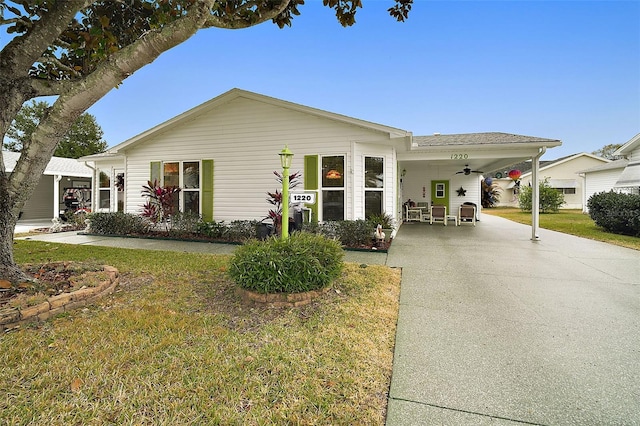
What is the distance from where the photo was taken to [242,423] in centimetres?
176

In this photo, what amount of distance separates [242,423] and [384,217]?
6.98 m

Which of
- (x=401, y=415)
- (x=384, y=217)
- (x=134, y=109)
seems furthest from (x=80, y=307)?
(x=134, y=109)

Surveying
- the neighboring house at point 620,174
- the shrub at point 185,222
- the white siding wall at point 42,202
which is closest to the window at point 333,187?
the shrub at point 185,222

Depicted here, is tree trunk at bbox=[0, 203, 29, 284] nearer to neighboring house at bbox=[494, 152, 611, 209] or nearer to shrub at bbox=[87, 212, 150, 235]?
shrub at bbox=[87, 212, 150, 235]

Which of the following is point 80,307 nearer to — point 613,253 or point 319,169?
point 319,169

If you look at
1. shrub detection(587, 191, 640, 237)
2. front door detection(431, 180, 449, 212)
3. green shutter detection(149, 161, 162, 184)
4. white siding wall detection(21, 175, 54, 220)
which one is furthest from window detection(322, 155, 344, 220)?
white siding wall detection(21, 175, 54, 220)

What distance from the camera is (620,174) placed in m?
17.0

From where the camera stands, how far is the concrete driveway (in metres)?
1.96

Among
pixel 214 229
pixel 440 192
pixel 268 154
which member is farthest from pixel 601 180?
pixel 214 229

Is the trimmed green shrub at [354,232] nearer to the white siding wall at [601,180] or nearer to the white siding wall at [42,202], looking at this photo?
the white siding wall at [42,202]

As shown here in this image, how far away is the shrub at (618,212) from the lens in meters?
9.64

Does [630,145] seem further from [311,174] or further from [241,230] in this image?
[241,230]

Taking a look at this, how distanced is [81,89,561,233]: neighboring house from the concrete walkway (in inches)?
124

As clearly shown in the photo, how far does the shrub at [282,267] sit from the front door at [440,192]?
12782mm
